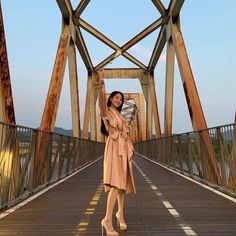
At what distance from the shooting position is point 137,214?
19.7 feet

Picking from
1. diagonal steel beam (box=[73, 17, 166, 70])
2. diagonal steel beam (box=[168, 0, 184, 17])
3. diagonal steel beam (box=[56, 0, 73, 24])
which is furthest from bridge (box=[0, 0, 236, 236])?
diagonal steel beam (box=[73, 17, 166, 70])

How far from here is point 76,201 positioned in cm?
743

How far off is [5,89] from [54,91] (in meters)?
7.41

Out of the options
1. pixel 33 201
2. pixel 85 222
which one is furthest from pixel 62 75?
pixel 85 222

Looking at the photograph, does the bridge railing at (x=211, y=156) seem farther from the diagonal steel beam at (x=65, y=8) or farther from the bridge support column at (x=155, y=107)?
the bridge support column at (x=155, y=107)

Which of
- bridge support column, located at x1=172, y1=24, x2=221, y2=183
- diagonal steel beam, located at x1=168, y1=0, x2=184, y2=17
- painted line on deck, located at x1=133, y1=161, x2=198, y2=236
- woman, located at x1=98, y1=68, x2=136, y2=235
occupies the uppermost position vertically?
diagonal steel beam, located at x1=168, y1=0, x2=184, y2=17

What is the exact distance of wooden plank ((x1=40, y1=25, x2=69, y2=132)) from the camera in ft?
47.7

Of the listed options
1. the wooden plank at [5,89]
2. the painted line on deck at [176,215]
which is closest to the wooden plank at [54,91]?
the wooden plank at [5,89]

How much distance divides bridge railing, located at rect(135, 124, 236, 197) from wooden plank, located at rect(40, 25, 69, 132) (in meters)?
4.77

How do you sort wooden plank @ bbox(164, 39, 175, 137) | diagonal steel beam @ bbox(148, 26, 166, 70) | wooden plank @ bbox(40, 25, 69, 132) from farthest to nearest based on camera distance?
diagonal steel beam @ bbox(148, 26, 166, 70) → wooden plank @ bbox(164, 39, 175, 137) → wooden plank @ bbox(40, 25, 69, 132)

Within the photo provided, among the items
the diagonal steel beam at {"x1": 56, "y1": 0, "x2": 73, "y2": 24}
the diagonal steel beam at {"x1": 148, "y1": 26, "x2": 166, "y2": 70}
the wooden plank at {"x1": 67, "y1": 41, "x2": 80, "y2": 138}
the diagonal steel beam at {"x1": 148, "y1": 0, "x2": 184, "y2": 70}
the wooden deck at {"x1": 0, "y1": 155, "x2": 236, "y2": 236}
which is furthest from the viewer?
the diagonal steel beam at {"x1": 148, "y1": 26, "x2": 166, "y2": 70}

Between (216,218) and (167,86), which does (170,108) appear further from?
(216,218)

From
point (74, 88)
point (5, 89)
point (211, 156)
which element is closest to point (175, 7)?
point (74, 88)

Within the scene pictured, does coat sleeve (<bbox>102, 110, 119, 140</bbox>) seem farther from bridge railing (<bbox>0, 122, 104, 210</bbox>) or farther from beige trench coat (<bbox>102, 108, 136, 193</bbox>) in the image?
A: bridge railing (<bbox>0, 122, 104, 210</bbox>)
